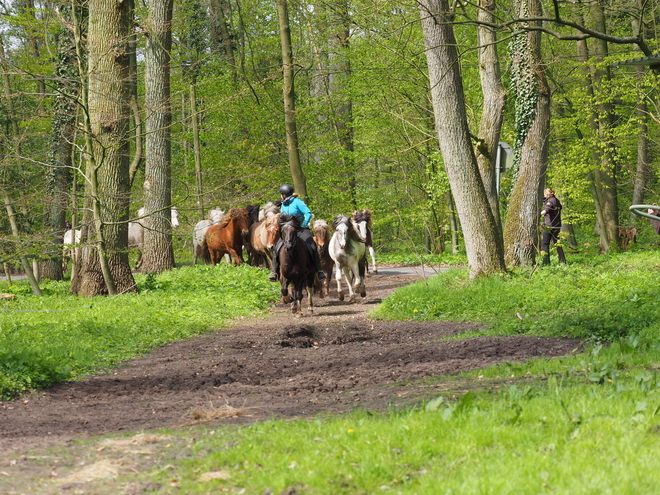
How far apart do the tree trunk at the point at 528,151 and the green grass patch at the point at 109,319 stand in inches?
249

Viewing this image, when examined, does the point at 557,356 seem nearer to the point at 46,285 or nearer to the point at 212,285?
the point at 212,285

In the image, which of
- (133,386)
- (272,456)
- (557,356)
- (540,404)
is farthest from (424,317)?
(272,456)

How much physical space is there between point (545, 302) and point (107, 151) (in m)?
10.2

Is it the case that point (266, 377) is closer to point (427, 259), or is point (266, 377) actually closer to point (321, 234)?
point (321, 234)

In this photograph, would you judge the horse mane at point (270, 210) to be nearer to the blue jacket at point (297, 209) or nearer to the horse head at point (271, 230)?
the horse head at point (271, 230)

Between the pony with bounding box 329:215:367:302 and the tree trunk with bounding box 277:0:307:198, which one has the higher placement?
the tree trunk with bounding box 277:0:307:198

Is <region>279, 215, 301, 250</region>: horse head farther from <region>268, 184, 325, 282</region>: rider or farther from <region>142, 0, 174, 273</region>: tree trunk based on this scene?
<region>142, 0, 174, 273</region>: tree trunk

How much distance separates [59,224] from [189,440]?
20857 mm

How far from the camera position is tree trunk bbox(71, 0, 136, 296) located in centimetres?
1564

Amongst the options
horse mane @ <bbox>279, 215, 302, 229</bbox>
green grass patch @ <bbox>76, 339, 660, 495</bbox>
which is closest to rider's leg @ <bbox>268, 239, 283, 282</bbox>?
horse mane @ <bbox>279, 215, 302, 229</bbox>

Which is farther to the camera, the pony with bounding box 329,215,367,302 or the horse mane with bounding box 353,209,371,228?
the horse mane with bounding box 353,209,371,228

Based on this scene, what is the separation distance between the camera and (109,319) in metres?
13.9

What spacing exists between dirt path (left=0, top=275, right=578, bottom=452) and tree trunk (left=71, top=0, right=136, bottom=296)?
14.1 ft

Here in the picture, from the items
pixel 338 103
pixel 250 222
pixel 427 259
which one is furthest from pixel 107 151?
pixel 338 103
